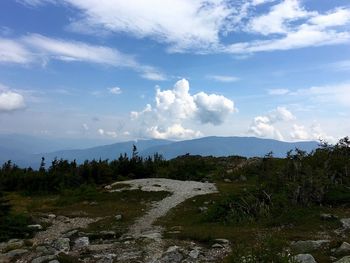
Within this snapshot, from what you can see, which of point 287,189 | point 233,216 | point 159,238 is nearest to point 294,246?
point 159,238

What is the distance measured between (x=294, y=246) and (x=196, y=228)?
909 cm

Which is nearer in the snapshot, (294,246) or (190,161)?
(294,246)

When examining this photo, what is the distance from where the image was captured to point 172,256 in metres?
21.8

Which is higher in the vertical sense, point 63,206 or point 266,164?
point 266,164

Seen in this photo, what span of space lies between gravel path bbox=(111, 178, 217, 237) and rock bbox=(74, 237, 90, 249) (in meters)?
3.21

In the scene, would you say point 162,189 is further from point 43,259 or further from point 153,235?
point 43,259

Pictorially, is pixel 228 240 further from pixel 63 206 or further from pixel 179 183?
pixel 179 183

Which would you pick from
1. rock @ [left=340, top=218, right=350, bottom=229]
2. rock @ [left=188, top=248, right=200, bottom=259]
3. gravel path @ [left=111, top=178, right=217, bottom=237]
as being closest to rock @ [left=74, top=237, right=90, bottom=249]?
gravel path @ [left=111, top=178, right=217, bottom=237]

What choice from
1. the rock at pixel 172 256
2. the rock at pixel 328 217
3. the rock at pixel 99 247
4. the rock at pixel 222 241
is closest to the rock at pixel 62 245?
the rock at pixel 99 247

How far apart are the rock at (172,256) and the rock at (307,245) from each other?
581cm

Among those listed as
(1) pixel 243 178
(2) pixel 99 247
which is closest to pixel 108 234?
(2) pixel 99 247

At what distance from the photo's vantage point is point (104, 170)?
62.3 m

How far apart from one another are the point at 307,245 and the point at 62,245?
541 inches

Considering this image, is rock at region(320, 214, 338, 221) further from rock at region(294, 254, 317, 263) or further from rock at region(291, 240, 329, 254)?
rock at region(294, 254, 317, 263)
